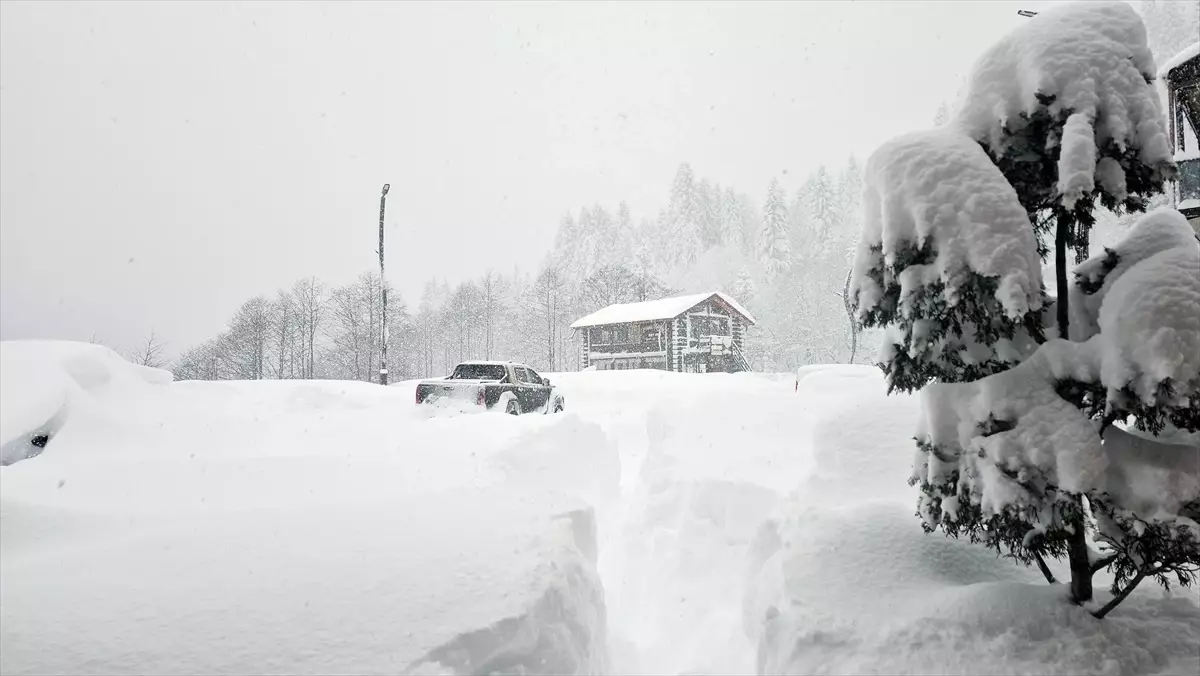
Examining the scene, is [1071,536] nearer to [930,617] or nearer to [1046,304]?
[930,617]

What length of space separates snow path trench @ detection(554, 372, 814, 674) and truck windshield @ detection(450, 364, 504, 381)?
4.44 meters

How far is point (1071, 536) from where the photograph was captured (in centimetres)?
304

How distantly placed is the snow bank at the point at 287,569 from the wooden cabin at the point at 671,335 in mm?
28372

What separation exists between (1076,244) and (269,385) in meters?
19.1

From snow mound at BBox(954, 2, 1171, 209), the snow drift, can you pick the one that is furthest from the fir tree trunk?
snow mound at BBox(954, 2, 1171, 209)

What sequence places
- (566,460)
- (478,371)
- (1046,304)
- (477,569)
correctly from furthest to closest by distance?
(478,371) < (566,460) < (477,569) < (1046,304)

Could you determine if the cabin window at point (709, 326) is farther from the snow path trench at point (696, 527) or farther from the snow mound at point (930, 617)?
the snow mound at point (930, 617)

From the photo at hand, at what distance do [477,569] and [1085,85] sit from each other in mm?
4276

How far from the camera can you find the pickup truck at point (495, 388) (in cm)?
1185

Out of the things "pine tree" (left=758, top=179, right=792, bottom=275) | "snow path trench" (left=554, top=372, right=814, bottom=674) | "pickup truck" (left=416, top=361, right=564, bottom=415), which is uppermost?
"pine tree" (left=758, top=179, right=792, bottom=275)

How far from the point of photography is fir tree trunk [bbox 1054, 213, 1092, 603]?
309 centimetres

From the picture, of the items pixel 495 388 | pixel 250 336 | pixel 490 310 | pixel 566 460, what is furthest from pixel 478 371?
pixel 250 336

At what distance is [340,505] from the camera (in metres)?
4.29

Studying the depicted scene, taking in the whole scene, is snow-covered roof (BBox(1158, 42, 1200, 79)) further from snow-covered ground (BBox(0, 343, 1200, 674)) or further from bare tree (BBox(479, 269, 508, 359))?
bare tree (BBox(479, 269, 508, 359))
